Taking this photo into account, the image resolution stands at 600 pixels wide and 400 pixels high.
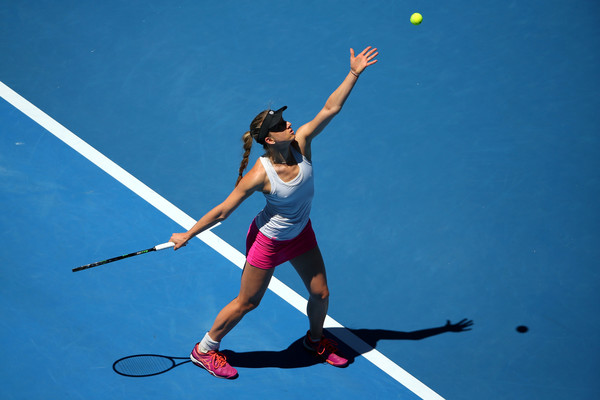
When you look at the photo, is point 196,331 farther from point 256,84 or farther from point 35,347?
point 256,84

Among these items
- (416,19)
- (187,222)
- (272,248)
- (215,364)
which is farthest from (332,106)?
(416,19)

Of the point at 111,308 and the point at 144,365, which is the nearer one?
the point at 144,365

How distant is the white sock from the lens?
5.27m

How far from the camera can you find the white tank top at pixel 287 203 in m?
4.47

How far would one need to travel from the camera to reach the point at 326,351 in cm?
561

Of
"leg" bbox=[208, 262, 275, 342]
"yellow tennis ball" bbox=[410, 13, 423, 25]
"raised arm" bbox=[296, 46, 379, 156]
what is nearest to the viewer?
"raised arm" bbox=[296, 46, 379, 156]

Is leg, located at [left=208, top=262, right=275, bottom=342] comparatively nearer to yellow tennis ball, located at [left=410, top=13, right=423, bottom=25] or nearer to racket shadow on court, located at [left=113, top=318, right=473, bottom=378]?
racket shadow on court, located at [left=113, top=318, right=473, bottom=378]

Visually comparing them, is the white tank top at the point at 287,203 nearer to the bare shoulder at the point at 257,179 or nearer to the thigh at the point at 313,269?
the bare shoulder at the point at 257,179

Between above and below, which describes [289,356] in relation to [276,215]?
below

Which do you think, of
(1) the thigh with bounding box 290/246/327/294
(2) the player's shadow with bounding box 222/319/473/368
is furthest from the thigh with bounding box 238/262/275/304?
(2) the player's shadow with bounding box 222/319/473/368

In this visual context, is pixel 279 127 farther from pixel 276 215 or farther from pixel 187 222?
pixel 187 222

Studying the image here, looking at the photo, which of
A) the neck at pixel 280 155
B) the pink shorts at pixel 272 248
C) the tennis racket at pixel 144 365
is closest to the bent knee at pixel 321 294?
the pink shorts at pixel 272 248

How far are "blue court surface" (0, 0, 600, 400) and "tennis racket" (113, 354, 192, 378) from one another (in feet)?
0.18

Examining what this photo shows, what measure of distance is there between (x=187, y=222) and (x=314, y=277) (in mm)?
2199
